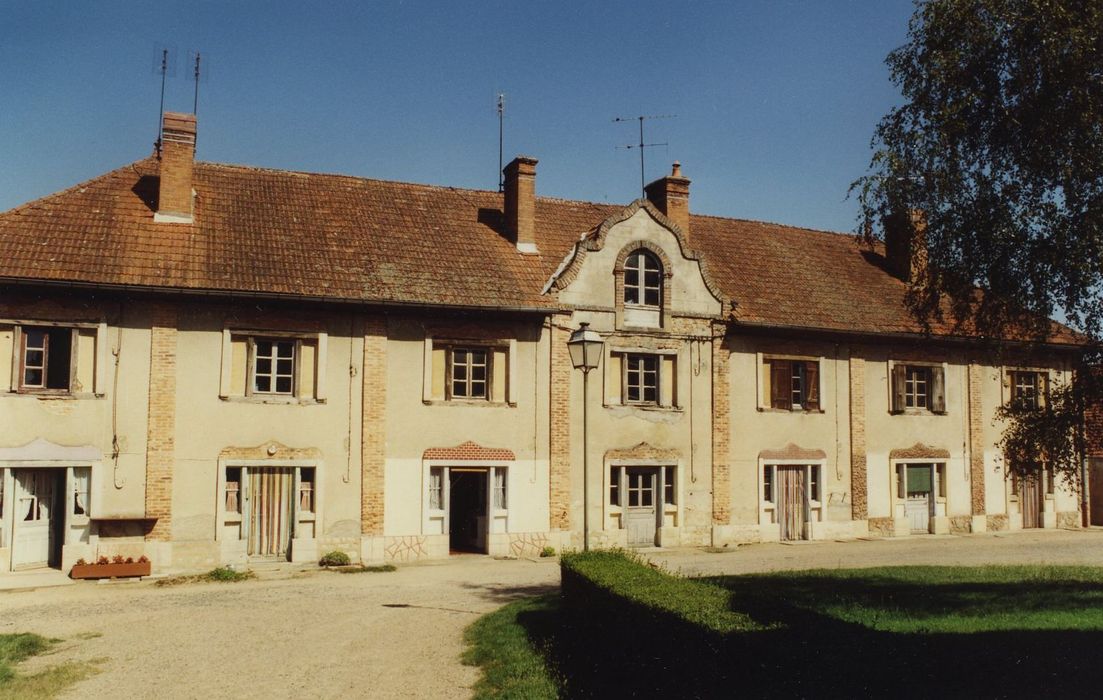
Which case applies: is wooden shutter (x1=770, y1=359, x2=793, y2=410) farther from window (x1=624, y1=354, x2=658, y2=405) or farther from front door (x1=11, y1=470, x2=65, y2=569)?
front door (x1=11, y1=470, x2=65, y2=569)

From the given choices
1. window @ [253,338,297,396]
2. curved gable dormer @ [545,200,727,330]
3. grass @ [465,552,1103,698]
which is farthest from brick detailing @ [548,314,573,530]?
grass @ [465,552,1103,698]

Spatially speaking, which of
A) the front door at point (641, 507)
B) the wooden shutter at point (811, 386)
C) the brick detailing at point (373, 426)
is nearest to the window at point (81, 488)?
the brick detailing at point (373, 426)

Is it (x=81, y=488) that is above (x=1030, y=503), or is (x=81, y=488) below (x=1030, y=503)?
above

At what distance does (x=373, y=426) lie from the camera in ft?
64.0

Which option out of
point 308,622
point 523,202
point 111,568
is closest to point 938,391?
point 523,202

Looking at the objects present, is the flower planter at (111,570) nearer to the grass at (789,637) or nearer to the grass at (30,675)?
the grass at (30,675)

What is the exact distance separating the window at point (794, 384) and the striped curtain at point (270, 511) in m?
12.2

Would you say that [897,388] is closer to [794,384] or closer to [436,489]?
[794,384]

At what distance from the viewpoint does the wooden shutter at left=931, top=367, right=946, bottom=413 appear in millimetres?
25375

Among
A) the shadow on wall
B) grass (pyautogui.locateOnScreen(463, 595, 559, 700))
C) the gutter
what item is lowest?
grass (pyautogui.locateOnScreen(463, 595, 559, 700))

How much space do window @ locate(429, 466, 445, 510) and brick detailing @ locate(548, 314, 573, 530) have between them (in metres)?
2.51

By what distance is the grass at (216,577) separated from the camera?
1723 cm

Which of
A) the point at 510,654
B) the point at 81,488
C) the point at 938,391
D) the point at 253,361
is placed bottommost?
the point at 510,654

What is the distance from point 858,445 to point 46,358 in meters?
19.4
